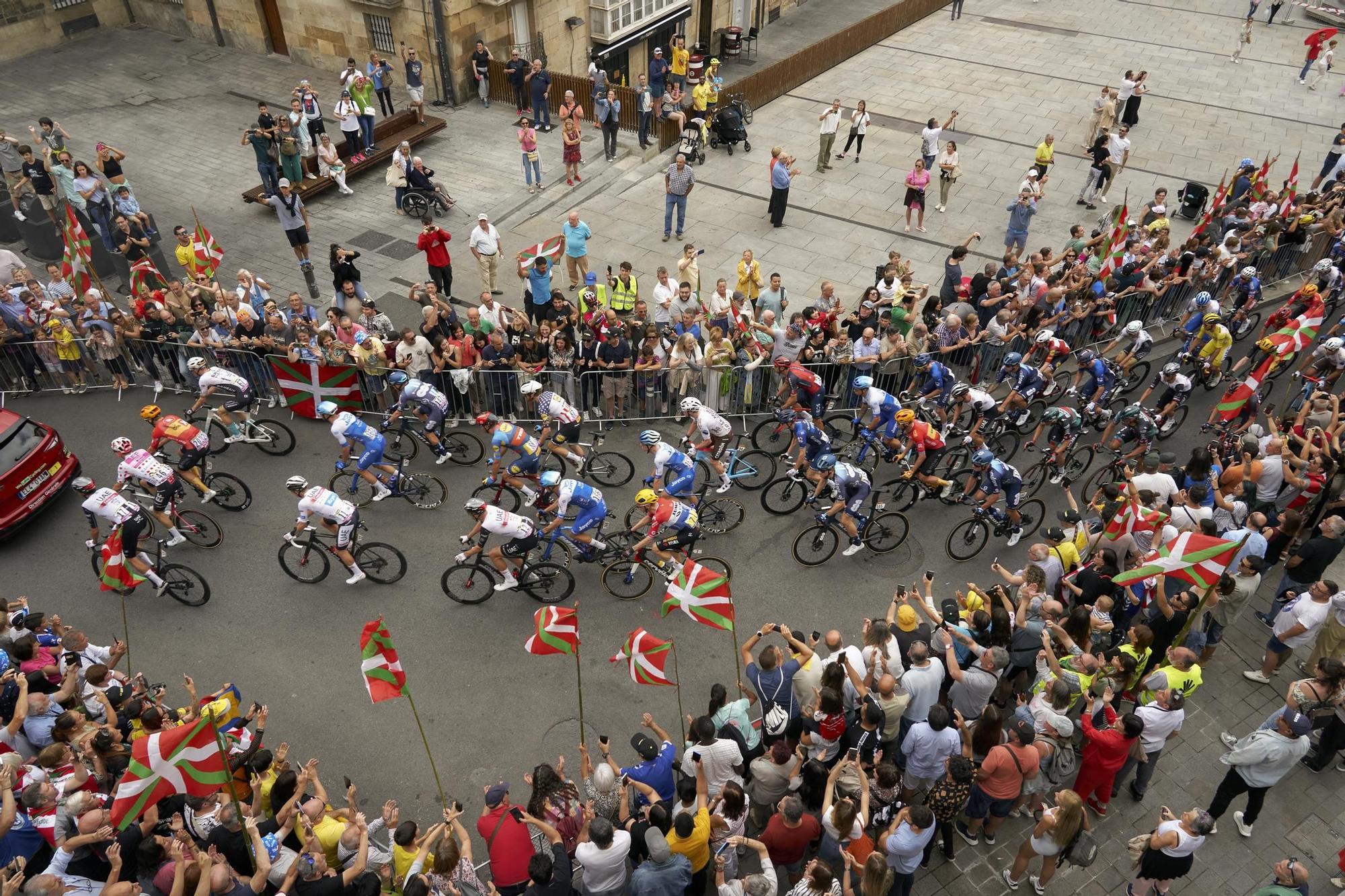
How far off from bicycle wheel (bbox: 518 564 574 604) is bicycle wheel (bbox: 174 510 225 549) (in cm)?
431

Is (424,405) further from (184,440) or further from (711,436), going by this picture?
(711,436)

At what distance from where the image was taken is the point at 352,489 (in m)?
12.7

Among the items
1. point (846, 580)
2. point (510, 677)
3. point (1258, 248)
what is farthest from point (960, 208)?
point (510, 677)

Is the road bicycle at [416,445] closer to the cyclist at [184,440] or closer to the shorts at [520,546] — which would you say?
the cyclist at [184,440]

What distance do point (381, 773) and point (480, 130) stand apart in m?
18.1

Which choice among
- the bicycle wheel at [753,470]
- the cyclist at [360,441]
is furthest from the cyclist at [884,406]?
the cyclist at [360,441]

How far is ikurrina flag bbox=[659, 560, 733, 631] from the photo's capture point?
9289 mm

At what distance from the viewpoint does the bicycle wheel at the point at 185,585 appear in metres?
11.4

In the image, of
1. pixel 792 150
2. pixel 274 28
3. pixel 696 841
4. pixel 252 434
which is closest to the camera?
pixel 696 841

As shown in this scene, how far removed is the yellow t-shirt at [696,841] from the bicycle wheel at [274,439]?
9.24 metres

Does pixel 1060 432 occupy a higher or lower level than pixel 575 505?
lower

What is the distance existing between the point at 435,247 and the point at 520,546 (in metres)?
7.70

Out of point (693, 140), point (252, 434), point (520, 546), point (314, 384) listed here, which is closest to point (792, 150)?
point (693, 140)

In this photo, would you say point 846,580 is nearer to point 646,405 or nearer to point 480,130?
point 646,405
